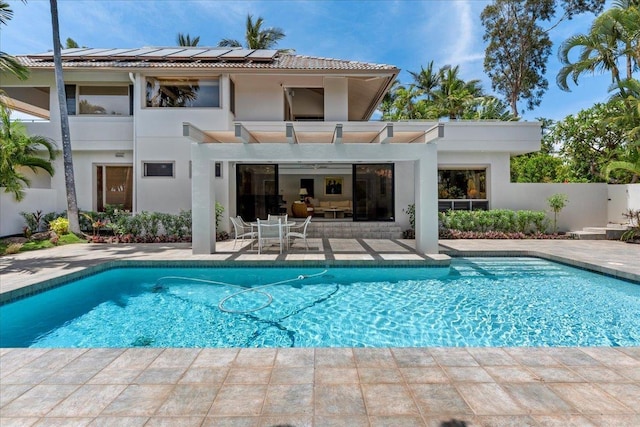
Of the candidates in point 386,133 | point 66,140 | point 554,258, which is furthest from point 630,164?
point 66,140

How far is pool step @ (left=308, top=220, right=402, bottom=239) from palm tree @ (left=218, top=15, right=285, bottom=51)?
18.4 metres

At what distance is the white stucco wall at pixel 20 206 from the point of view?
12138 millimetres

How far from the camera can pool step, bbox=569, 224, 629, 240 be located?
13383 millimetres

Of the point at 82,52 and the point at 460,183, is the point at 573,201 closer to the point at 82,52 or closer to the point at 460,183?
the point at 460,183

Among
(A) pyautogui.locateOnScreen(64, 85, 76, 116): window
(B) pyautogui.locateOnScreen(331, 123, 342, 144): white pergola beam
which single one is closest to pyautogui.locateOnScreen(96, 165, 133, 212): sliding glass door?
(A) pyautogui.locateOnScreen(64, 85, 76, 116): window

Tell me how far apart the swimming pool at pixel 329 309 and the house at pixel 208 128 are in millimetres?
5152

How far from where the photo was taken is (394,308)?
6297 millimetres

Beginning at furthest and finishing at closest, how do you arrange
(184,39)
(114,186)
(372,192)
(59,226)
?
(184,39), (372,192), (114,186), (59,226)

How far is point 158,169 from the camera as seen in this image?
1373 cm

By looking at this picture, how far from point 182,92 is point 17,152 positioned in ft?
20.9

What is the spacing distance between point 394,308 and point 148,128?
1231 cm

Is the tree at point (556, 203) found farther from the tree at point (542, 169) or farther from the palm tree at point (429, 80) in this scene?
the palm tree at point (429, 80)

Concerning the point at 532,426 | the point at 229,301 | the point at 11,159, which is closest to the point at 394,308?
the point at 229,301

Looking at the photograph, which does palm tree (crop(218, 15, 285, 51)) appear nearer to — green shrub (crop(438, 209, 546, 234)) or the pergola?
the pergola
